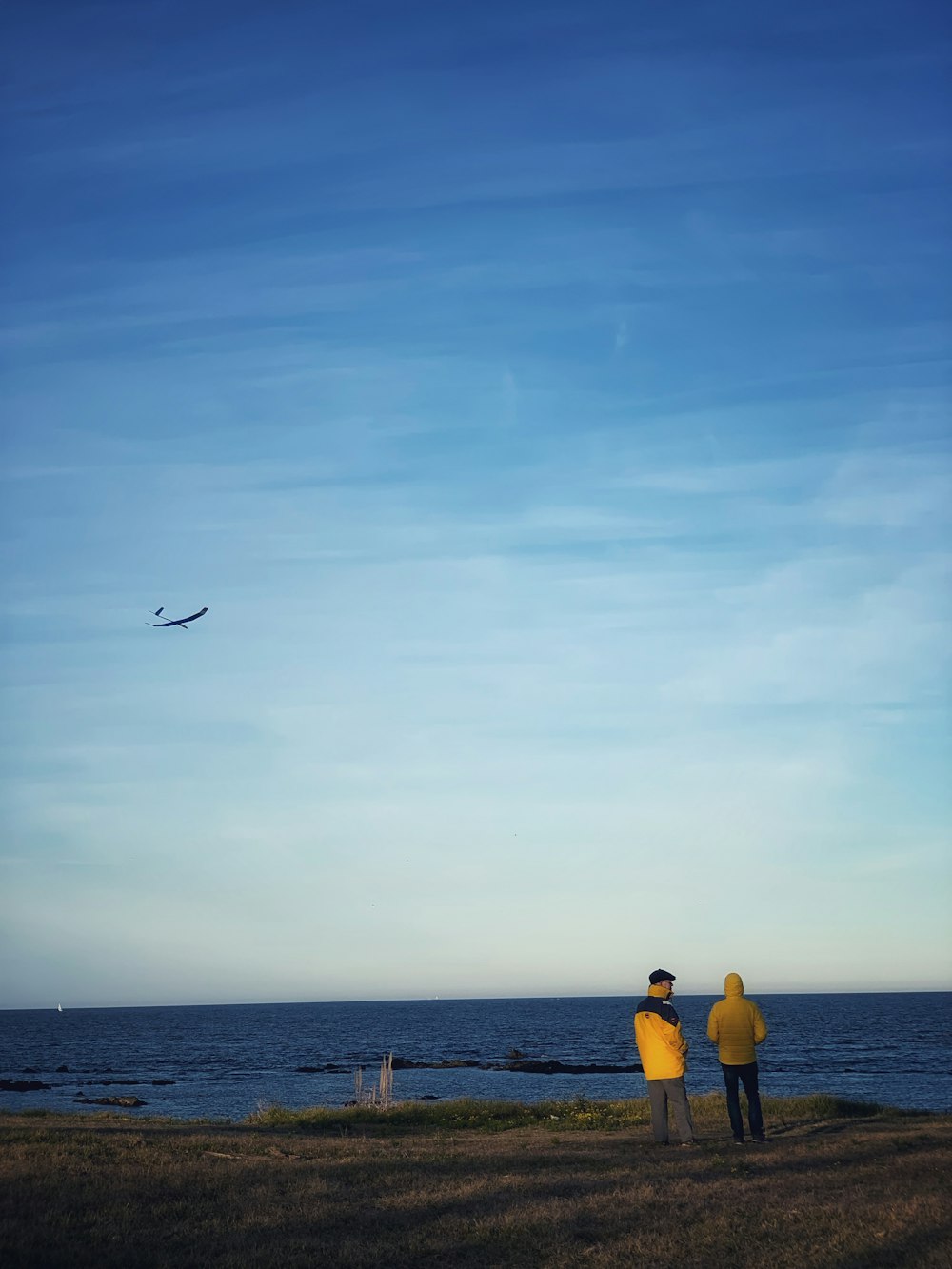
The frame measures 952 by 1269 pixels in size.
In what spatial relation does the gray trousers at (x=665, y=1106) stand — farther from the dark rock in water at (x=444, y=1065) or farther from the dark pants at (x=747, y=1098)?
the dark rock in water at (x=444, y=1065)

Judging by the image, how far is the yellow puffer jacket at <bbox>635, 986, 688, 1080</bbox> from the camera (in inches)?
542

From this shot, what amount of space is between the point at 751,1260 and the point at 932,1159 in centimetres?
564

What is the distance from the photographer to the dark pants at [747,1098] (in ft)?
45.8

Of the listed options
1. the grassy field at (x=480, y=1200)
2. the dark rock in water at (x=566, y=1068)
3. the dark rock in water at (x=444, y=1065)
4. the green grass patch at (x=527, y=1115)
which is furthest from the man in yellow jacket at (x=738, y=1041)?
the dark rock in water at (x=444, y=1065)

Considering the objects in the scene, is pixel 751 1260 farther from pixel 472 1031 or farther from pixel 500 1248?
pixel 472 1031

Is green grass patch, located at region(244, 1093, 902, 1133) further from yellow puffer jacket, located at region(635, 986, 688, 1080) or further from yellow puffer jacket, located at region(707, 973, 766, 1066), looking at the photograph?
yellow puffer jacket, located at region(635, 986, 688, 1080)

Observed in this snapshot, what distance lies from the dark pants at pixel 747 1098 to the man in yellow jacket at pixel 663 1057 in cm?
59

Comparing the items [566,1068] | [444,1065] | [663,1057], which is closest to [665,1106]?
[663,1057]

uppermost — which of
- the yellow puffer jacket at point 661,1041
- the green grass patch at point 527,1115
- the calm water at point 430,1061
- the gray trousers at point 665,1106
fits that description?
the yellow puffer jacket at point 661,1041

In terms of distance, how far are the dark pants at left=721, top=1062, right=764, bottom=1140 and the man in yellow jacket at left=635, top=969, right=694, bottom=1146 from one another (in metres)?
0.59

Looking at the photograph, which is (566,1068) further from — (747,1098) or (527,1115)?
(747,1098)

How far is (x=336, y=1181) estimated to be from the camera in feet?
36.4

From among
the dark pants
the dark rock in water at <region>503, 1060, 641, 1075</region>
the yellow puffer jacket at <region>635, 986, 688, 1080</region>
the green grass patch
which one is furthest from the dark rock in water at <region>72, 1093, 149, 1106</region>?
the dark pants

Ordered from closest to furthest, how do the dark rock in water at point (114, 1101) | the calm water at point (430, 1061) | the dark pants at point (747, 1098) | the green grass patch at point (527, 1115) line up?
the dark pants at point (747, 1098), the green grass patch at point (527, 1115), the dark rock in water at point (114, 1101), the calm water at point (430, 1061)
